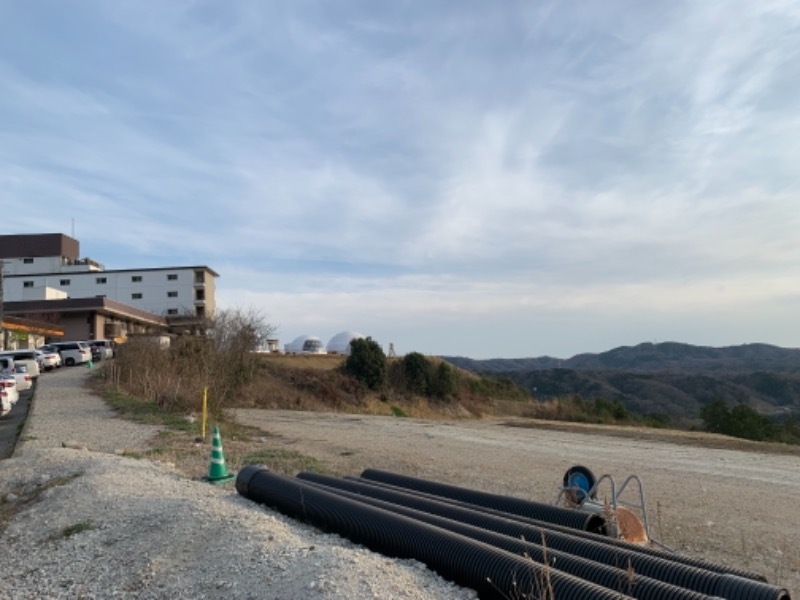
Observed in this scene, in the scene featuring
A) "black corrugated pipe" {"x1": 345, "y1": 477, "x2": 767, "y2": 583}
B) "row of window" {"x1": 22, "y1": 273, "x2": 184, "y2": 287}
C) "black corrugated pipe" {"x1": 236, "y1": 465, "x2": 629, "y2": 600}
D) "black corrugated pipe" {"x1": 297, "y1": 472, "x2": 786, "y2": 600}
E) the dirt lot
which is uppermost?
"row of window" {"x1": 22, "y1": 273, "x2": 184, "y2": 287}

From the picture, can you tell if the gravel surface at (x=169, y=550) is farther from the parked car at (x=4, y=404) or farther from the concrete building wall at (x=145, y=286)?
the concrete building wall at (x=145, y=286)

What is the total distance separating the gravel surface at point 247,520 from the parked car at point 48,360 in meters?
23.6

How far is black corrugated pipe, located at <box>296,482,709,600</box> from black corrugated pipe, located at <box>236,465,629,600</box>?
0.16 m

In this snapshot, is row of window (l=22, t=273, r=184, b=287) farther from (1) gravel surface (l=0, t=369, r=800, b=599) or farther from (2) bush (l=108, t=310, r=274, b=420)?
(1) gravel surface (l=0, t=369, r=800, b=599)

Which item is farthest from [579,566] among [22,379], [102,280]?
[102,280]

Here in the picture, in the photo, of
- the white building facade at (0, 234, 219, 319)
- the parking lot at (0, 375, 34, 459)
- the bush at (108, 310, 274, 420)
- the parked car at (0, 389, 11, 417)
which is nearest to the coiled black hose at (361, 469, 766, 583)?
the parking lot at (0, 375, 34, 459)

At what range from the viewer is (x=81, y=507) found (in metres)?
7.47

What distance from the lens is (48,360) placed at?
135ft

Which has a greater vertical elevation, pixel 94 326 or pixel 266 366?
pixel 94 326

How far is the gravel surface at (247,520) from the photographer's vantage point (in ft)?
16.0

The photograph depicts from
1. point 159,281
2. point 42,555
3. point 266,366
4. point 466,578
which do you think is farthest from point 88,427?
point 159,281

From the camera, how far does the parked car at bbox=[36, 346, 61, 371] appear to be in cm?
4016

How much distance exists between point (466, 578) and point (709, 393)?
330 feet

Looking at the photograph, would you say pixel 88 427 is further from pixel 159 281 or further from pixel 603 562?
pixel 159 281
